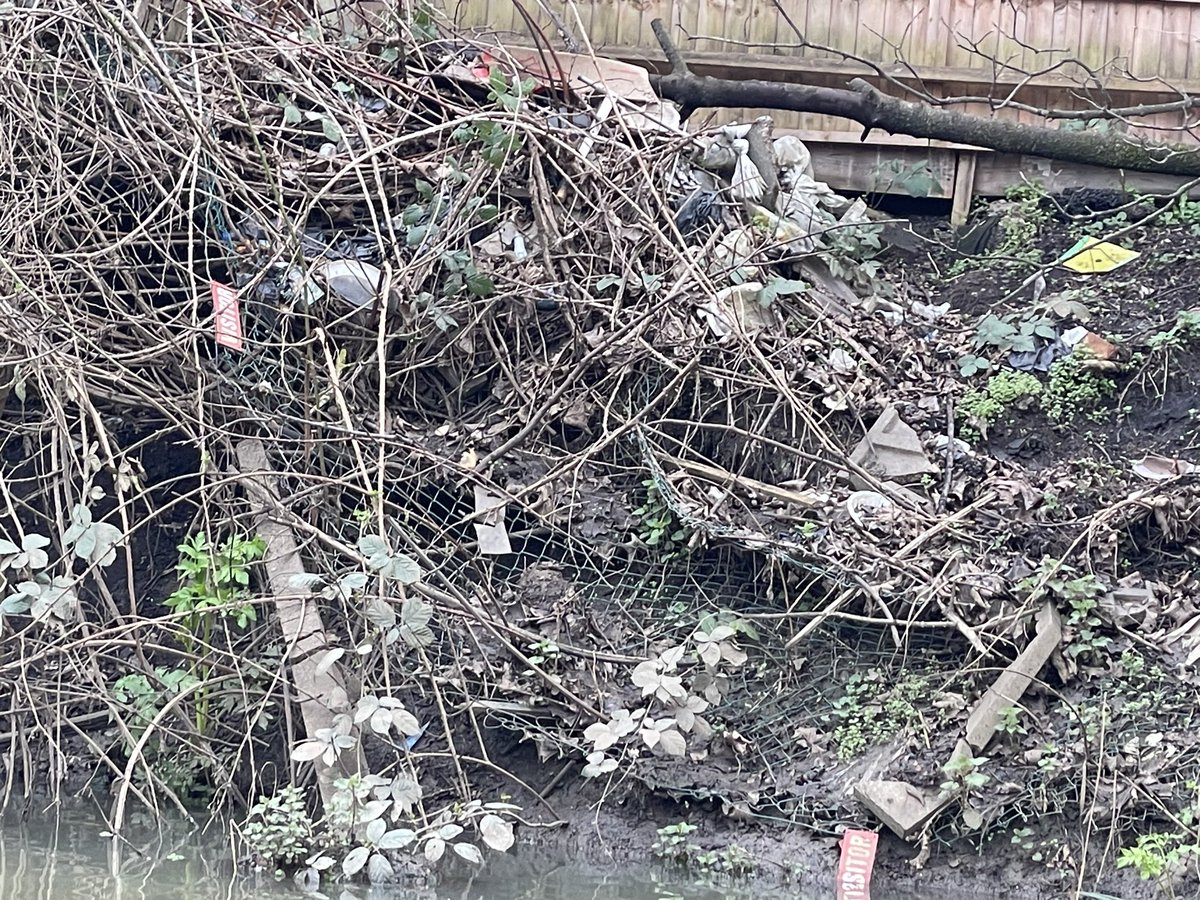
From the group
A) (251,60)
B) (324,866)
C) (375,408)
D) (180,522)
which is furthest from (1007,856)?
(251,60)

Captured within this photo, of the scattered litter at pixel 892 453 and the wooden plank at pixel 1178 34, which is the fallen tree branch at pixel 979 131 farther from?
the scattered litter at pixel 892 453

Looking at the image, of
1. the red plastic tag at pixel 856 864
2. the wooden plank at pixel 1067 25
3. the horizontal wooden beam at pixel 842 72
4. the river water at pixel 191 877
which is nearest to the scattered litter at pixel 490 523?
the river water at pixel 191 877

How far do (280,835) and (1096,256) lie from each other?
14.6 feet

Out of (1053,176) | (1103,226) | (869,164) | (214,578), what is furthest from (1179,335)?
(214,578)

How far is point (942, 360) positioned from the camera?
543cm

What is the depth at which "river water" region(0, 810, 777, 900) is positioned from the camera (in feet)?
11.7

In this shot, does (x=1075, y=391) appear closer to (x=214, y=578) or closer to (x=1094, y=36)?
(x=1094, y=36)

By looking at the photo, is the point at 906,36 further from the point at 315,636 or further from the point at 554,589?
the point at 315,636

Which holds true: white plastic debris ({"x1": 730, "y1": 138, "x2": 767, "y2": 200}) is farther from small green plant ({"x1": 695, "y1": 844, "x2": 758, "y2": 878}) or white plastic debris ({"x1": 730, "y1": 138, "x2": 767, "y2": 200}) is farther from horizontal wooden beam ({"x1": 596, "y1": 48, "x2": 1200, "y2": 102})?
small green plant ({"x1": 695, "y1": 844, "x2": 758, "y2": 878})

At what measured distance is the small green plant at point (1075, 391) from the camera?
5105 mm

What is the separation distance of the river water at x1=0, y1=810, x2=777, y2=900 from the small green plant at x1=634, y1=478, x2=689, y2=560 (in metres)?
1.21

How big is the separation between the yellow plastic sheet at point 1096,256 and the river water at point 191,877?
3.62 m

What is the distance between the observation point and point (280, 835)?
3711mm

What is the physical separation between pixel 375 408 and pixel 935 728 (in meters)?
2.29
